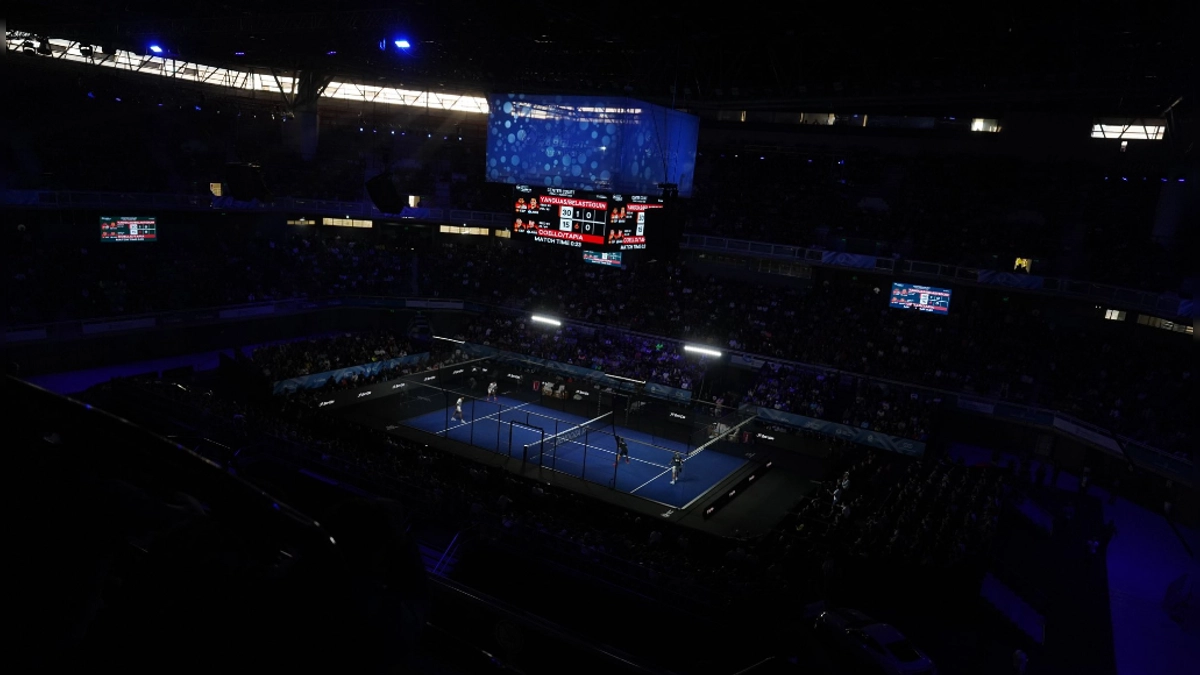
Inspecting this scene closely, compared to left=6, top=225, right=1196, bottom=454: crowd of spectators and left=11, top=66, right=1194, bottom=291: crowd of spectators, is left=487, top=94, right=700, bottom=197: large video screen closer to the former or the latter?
left=6, top=225, right=1196, bottom=454: crowd of spectators

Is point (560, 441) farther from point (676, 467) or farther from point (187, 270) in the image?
point (187, 270)

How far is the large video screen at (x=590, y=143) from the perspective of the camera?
20.0 meters

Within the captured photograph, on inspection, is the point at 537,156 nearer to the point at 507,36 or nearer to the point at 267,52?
the point at 507,36

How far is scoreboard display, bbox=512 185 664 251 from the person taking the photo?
20.0 m

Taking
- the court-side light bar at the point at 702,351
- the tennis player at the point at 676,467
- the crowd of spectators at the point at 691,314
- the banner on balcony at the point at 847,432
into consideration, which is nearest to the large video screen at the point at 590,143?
the tennis player at the point at 676,467

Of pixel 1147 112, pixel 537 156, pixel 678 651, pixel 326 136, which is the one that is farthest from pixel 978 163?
pixel 326 136

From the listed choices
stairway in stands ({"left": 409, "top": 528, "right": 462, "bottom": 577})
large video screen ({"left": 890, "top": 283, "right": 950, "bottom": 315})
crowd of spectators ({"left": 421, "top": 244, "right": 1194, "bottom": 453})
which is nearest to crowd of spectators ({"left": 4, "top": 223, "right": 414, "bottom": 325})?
crowd of spectators ({"left": 421, "top": 244, "right": 1194, "bottom": 453})

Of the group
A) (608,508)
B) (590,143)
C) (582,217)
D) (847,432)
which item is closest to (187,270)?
(582,217)

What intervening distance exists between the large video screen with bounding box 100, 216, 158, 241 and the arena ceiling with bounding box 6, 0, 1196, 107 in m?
9.42

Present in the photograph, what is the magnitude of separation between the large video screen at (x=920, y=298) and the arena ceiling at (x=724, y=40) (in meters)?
10.9

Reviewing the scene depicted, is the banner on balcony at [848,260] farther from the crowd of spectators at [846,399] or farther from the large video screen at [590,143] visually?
the large video screen at [590,143]

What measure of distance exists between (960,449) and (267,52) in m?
31.1

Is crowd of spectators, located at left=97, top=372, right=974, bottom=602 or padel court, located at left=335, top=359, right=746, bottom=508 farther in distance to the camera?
padel court, located at left=335, top=359, right=746, bottom=508

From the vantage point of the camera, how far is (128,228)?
104 ft
